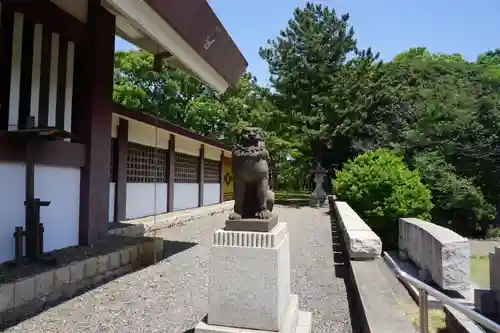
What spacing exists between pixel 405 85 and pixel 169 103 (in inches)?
599

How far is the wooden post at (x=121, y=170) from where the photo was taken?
971 cm

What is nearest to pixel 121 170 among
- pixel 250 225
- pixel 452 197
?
pixel 250 225

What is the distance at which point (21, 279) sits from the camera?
429cm

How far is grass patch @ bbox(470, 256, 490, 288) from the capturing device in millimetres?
10559

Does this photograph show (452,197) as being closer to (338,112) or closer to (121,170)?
(338,112)

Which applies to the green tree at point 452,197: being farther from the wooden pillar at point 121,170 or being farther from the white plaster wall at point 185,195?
the wooden pillar at point 121,170

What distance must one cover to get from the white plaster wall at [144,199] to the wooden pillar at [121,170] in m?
0.41

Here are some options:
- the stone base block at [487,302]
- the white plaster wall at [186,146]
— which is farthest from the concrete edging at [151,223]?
the stone base block at [487,302]

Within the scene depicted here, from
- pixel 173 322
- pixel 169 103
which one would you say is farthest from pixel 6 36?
pixel 169 103

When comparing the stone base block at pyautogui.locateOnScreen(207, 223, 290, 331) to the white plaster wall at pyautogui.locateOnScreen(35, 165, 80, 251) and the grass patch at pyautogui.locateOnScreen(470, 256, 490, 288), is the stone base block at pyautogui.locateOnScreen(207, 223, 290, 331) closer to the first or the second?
the white plaster wall at pyautogui.locateOnScreen(35, 165, 80, 251)

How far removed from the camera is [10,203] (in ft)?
17.4

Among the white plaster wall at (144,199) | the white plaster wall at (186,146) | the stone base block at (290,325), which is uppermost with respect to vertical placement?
the white plaster wall at (186,146)

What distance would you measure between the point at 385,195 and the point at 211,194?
7224mm

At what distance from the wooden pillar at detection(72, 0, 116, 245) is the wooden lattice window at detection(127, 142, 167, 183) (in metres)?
3.45
